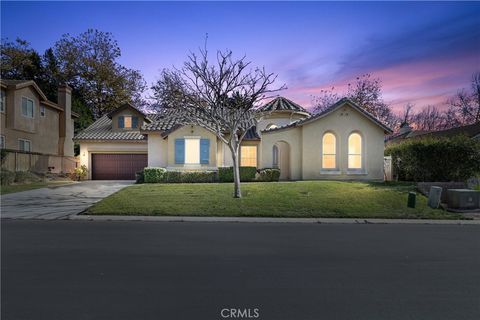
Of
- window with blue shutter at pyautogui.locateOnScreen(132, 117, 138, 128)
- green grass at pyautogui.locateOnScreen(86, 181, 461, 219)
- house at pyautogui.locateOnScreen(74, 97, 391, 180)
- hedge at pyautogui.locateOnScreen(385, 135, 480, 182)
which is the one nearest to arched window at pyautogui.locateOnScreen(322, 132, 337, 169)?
house at pyautogui.locateOnScreen(74, 97, 391, 180)

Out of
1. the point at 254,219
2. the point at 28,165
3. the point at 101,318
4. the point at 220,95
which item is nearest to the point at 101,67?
the point at 28,165

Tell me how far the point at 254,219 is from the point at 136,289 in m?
6.90

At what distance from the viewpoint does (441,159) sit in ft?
60.1

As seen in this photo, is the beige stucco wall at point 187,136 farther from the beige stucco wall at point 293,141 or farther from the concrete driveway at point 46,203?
the concrete driveway at point 46,203

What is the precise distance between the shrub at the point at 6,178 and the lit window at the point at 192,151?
10.9 m

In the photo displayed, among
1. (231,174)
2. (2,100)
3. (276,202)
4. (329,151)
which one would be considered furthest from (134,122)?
(276,202)

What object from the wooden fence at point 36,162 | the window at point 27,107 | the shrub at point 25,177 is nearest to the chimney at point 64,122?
the wooden fence at point 36,162

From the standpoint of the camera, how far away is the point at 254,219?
11.3 meters

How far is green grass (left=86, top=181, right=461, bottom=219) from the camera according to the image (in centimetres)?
1212

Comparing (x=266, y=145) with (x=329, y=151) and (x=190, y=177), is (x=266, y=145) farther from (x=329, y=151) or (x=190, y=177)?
(x=190, y=177)

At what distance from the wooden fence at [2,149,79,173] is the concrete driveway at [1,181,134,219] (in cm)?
594

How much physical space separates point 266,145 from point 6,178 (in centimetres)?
1624

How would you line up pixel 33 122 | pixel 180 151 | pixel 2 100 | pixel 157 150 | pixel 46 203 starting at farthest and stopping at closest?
pixel 33 122 → pixel 157 150 → pixel 2 100 → pixel 180 151 → pixel 46 203

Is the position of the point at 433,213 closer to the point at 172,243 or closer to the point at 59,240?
the point at 172,243
